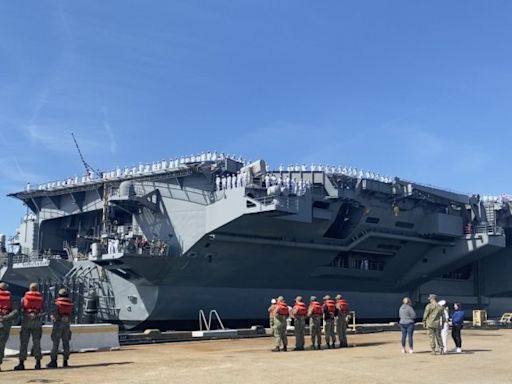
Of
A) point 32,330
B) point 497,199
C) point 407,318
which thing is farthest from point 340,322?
point 497,199

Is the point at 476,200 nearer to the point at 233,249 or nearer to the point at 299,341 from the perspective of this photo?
the point at 233,249

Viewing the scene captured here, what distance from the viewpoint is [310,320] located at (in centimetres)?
1638

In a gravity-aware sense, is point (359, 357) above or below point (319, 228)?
below

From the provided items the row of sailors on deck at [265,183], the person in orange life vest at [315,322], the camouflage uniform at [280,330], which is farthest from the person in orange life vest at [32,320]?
the row of sailors on deck at [265,183]

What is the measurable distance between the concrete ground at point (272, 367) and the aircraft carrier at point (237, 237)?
39.8ft

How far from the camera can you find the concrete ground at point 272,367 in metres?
9.55

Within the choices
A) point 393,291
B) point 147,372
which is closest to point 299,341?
point 147,372

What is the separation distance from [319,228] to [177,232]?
697cm

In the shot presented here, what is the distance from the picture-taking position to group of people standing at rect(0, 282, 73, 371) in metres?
10.9

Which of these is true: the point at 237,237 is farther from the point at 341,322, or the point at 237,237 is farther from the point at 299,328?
the point at 299,328

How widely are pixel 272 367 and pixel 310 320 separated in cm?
520

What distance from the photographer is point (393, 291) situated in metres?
39.8

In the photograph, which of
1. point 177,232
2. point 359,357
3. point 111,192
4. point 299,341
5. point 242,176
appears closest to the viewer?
point 359,357

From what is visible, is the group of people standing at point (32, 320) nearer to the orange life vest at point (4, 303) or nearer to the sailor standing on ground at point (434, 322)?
the orange life vest at point (4, 303)
